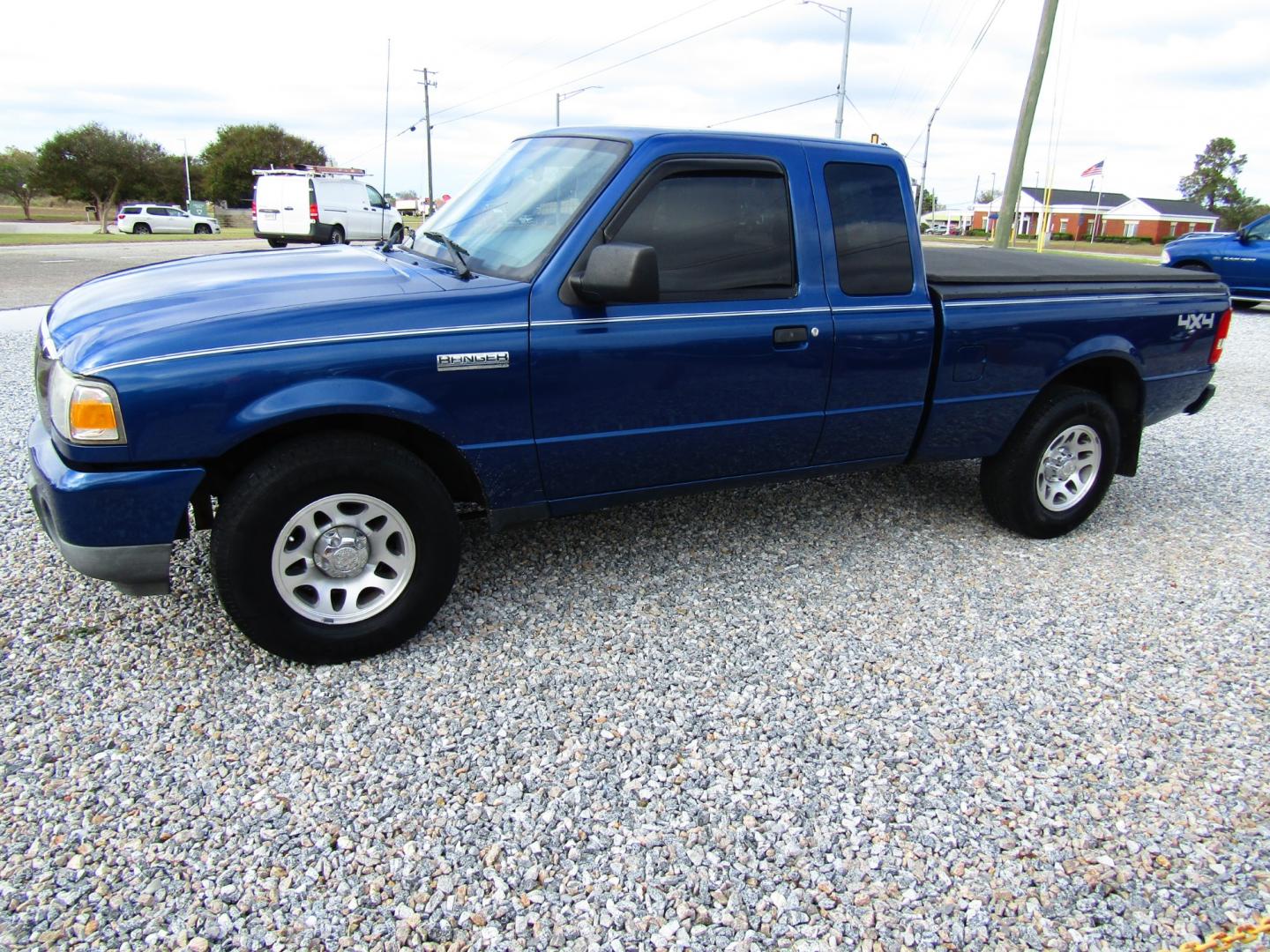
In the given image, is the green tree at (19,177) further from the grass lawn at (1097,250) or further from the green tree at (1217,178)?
the green tree at (1217,178)

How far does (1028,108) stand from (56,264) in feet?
64.9

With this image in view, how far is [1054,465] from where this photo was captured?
4656 mm

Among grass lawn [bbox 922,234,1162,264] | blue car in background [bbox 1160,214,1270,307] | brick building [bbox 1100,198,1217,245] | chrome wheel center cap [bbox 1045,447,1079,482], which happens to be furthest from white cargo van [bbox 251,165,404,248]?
brick building [bbox 1100,198,1217,245]

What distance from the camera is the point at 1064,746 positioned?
2.94 metres

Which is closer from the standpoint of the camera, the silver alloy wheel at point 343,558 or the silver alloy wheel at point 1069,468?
the silver alloy wheel at point 343,558

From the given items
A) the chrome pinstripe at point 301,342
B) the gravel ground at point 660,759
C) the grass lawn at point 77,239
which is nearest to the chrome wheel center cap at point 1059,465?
the gravel ground at point 660,759

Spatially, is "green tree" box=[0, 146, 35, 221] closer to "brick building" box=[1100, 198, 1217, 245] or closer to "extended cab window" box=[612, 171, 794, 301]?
"extended cab window" box=[612, 171, 794, 301]

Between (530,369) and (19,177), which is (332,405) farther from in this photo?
(19,177)

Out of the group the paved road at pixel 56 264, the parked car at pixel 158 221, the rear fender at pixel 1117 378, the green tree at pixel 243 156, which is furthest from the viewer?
the green tree at pixel 243 156

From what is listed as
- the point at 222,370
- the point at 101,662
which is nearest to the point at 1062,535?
the point at 222,370

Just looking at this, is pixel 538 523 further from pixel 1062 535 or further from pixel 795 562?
pixel 1062 535

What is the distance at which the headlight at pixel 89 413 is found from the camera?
8.95ft

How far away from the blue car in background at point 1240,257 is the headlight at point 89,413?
15949mm

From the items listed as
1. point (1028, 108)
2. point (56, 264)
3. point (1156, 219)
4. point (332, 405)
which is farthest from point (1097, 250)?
point (332, 405)
